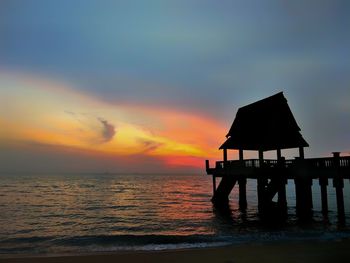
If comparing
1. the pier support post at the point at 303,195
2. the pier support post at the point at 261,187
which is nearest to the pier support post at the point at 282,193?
the pier support post at the point at 303,195

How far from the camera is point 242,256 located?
1101 cm

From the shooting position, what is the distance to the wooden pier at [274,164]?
72.2 ft

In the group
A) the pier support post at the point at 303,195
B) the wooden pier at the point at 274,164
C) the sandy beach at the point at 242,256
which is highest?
the wooden pier at the point at 274,164

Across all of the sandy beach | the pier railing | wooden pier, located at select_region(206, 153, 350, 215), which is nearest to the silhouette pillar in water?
wooden pier, located at select_region(206, 153, 350, 215)

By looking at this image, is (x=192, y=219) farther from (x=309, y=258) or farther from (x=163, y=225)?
(x=309, y=258)

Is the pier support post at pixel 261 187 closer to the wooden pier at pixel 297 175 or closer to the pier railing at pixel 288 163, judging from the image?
the wooden pier at pixel 297 175

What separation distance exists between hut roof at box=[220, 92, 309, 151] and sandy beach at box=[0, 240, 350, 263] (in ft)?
44.6

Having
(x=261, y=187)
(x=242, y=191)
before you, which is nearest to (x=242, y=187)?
(x=242, y=191)

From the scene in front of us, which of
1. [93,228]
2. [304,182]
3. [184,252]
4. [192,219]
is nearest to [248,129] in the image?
[304,182]

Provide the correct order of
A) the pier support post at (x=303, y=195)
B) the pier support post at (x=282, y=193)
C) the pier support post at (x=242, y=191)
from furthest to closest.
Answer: the pier support post at (x=242, y=191) < the pier support post at (x=282, y=193) < the pier support post at (x=303, y=195)

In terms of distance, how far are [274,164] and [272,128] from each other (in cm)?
289

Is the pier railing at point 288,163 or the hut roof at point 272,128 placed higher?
the hut roof at point 272,128

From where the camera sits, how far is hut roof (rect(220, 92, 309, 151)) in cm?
2564

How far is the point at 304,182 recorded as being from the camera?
23469 millimetres
